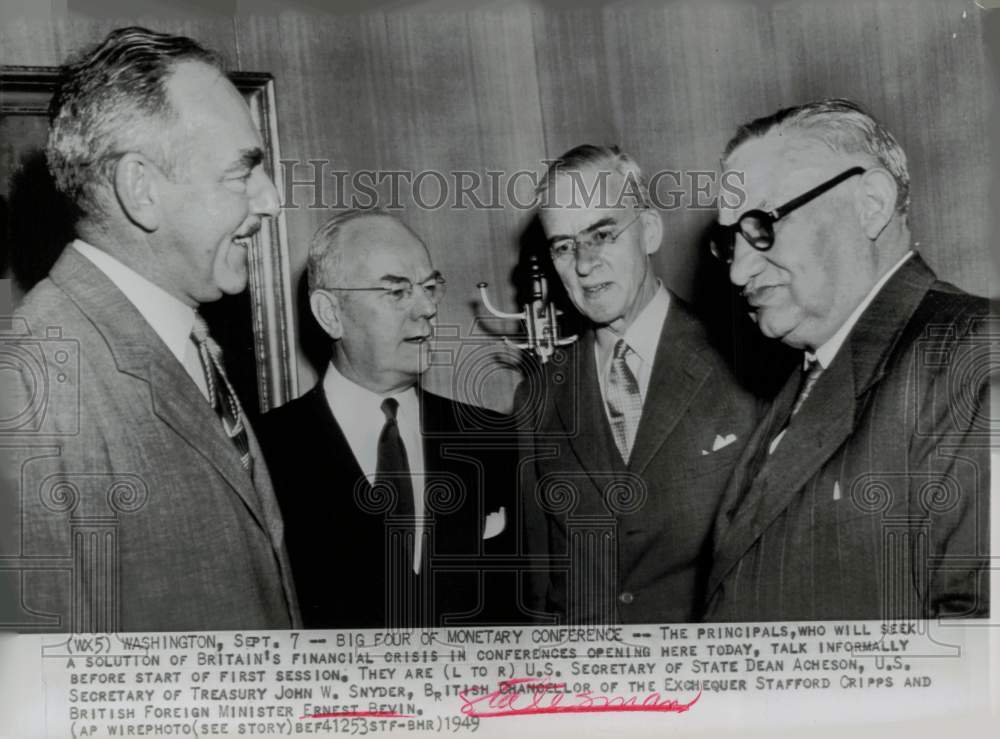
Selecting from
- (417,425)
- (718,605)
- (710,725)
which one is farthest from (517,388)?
(710,725)

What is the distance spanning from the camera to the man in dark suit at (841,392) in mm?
3912

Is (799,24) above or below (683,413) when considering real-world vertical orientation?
above

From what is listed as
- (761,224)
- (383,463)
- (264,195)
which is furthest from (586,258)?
(264,195)

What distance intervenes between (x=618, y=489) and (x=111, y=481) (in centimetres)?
163

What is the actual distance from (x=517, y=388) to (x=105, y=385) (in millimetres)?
1323

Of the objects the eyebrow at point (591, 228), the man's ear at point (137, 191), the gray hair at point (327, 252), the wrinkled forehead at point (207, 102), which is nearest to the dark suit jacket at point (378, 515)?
the gray hair at point (327, 252)

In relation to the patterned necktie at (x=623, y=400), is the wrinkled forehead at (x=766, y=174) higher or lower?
higher

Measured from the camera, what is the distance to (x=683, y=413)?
12.8 feet

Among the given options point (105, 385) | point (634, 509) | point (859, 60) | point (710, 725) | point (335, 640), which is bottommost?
point (710, 725)

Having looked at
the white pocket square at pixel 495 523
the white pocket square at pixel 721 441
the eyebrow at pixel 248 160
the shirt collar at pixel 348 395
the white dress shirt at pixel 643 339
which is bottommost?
the white pocket square at pixel 495 523

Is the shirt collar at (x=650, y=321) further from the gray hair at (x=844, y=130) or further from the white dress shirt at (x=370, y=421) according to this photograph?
the white dress shirt at (x=370, y=421)

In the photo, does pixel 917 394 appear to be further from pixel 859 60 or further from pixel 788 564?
pixel 859 60

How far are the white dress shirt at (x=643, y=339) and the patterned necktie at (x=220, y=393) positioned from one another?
3.94 ft
